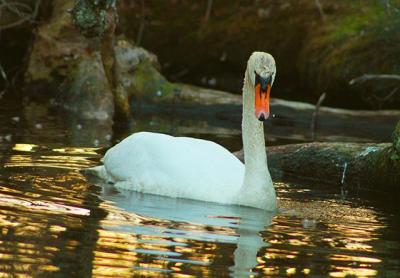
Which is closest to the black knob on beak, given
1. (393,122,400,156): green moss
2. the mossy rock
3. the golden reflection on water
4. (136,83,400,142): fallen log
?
the golden reflection on water

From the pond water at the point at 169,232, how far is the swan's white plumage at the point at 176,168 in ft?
0.52

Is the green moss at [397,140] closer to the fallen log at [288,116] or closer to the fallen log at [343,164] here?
the fallen log at [343,164]

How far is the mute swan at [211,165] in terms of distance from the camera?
28.7 feet

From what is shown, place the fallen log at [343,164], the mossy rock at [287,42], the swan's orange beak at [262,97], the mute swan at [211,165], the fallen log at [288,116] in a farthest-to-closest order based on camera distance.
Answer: the mossy rock at [287,42], the fallen log at [288,116], the fallen log at [343,164], the mute swan at [211,165], the swan's orange beak at [262,97]

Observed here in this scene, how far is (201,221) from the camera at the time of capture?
7.96 m

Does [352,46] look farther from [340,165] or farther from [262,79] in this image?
[262,79]

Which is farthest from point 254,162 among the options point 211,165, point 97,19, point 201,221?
point 97,19

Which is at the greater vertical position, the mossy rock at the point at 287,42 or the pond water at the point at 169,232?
the mossy rock at the point at 287,42

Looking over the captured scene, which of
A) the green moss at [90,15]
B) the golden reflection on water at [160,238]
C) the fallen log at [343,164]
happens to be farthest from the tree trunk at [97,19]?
the golden reflection on water at [160,238]

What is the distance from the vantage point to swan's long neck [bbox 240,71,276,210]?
8781 millimetres

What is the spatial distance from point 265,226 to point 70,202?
1.57 meters

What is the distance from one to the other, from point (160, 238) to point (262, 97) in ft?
6.61

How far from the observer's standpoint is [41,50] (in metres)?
18.0

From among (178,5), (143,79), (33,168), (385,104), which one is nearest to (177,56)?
(178,5)
